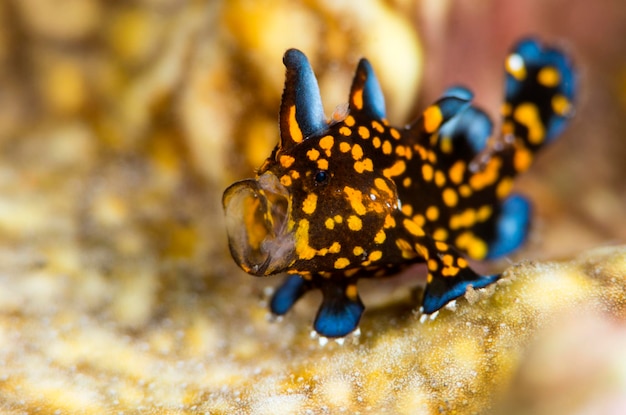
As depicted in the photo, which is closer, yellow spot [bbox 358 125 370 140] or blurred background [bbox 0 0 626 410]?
yellow spot [bbox 358 125 370 140]

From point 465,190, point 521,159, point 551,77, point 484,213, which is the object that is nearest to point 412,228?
point 465,190

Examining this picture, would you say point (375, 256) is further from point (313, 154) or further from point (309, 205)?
point (313, 154)

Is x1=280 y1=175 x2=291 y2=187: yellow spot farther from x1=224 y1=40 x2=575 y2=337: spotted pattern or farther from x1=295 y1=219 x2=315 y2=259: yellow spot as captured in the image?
x1=295 y1=219 x2=315 y2=259: yellow spot

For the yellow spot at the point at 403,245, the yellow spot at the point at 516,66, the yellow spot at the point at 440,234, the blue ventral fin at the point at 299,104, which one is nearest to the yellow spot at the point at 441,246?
the yellow spot at the point at 403,245

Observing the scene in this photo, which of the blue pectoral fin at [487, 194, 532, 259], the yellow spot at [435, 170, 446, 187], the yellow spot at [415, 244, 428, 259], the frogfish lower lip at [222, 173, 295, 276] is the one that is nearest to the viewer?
the frogfish lower lip at [222, 173, 295, 276]

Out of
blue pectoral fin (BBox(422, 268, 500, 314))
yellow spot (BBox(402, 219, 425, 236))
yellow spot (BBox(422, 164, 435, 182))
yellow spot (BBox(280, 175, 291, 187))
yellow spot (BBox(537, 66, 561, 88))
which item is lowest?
blue pectoral fin (BBox(422, 268, 500, 314))

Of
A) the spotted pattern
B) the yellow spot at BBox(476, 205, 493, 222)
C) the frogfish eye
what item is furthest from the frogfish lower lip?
the yellow spot at BBox(476, 205, 493, 222)

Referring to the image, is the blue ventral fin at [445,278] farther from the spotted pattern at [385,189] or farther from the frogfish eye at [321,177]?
the frogfish eye at [321,177]
